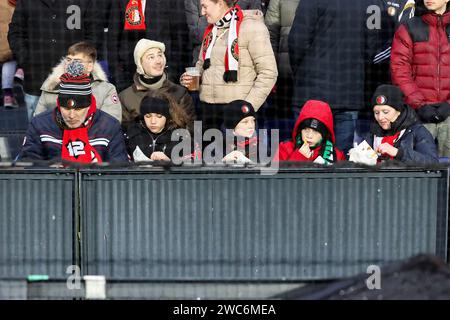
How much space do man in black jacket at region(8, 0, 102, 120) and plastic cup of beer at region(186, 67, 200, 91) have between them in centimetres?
111

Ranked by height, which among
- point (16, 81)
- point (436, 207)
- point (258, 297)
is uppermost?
point (16, 81)

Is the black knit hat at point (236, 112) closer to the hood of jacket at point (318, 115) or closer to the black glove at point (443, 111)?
the hood of jacket at point (318, 115)

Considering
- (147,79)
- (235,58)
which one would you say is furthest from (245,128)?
(147,79)

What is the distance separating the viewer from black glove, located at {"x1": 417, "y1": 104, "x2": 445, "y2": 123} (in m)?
11.1

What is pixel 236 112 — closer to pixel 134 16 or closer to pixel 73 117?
pixel 73 117

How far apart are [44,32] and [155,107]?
6.58 ft

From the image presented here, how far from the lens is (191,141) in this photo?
1050 centimetres

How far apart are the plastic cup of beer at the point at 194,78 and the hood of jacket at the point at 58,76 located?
0.81 meters

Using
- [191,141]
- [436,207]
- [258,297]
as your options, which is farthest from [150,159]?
[436,207]

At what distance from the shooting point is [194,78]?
11.6 meters

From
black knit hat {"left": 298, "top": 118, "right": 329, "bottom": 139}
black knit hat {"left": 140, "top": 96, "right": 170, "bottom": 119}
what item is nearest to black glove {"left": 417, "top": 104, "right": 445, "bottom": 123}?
black knit hat {"left": 298, "top": 118, "right": 329, "bottom": 139}

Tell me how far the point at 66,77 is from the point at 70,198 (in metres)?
1.58

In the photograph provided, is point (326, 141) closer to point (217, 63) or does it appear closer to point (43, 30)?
point (217, 63)

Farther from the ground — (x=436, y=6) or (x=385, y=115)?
(x=436, y=6)
